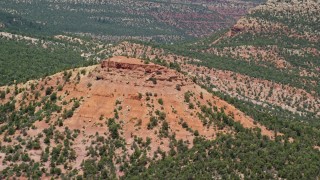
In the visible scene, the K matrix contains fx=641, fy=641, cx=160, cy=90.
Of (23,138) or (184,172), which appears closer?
(184,172)

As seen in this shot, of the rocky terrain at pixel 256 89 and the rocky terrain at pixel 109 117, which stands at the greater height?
the rocky terrain at pixel 109 117

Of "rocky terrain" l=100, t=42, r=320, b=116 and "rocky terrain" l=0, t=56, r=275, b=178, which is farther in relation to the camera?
"rocky terrain" l=100, t=42, r=320, b=116

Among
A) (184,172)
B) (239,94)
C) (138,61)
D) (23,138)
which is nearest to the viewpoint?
(184,172)

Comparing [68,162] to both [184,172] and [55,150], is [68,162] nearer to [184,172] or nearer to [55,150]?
[55,150]

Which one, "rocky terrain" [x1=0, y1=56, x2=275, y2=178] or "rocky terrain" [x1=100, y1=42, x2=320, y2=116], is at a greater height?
"rocky terrain" [x1=0, y1=56, x2=275, y2=178]

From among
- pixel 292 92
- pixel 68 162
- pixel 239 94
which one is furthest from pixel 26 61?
pixel 68 162

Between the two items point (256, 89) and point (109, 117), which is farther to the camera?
point (256, 89)

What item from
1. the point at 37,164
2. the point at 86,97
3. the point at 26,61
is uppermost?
the point at 86,97

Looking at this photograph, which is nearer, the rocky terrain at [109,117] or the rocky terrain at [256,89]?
the rocky terrain at [109,117]

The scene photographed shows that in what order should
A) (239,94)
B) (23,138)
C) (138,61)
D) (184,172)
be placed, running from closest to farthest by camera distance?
(184,172), (23,138), (138,61), (239,94)

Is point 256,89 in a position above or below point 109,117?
below

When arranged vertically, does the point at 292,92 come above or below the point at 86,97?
below
